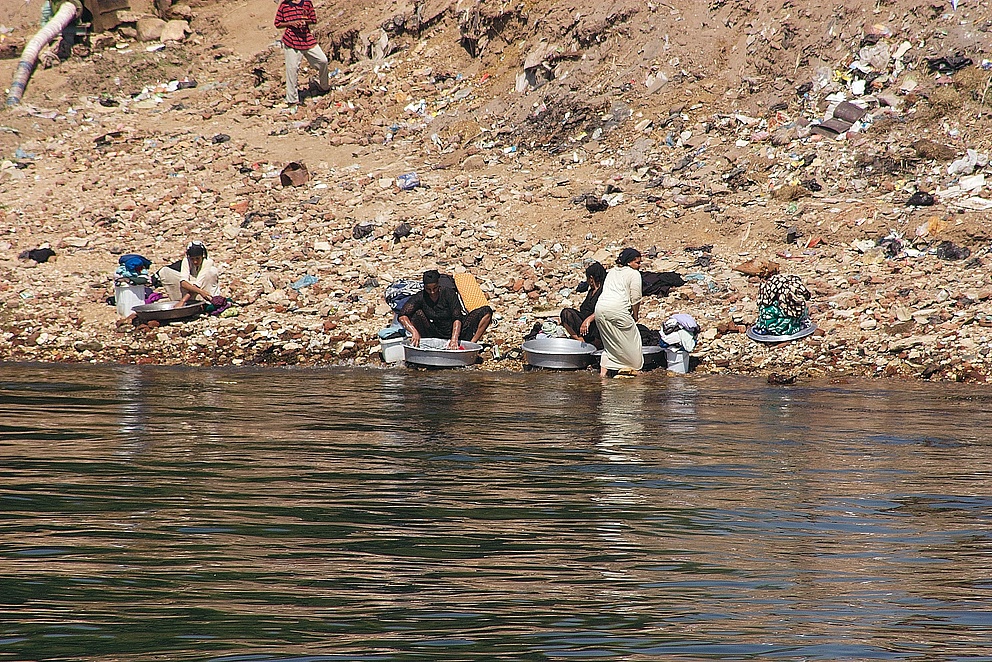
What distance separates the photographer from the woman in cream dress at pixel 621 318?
1111 cm

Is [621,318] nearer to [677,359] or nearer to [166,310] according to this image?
[677,359]

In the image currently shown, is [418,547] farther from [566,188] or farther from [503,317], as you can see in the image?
[566,188]

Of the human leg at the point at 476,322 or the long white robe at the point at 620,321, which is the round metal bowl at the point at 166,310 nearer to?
the human leg at the point at 476,322

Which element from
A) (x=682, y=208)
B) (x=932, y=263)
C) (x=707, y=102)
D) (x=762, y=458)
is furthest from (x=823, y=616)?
(x=707, y=102)

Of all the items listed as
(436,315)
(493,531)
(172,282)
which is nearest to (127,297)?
(172,282)

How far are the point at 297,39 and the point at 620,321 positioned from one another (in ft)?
37.3

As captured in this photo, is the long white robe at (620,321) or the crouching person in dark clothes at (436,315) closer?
the long white robe at (620,321)

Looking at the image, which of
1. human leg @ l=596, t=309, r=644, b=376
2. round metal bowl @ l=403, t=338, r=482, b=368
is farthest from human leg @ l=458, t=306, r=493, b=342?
human leg @ l=596, t=309, r=644, b=376

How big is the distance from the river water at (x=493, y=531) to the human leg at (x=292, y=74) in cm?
1198

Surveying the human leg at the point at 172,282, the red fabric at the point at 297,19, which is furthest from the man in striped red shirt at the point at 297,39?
the human leg at the point at 172,282

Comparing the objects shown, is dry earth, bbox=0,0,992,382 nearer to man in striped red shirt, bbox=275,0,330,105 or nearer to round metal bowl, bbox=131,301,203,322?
round metal bowl, bbox=131,301,203,322

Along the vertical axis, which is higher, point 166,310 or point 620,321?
point 166,310

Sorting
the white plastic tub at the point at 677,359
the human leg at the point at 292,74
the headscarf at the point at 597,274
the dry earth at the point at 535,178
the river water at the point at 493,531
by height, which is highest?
the human leg at the point at 292,74

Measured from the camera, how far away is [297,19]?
2036cm
